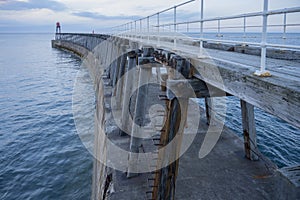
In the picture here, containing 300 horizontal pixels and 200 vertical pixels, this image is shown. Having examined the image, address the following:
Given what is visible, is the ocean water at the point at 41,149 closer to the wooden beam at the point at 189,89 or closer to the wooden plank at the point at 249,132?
the wooden plank at the point at 249,132

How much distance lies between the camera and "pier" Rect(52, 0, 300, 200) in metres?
2.40

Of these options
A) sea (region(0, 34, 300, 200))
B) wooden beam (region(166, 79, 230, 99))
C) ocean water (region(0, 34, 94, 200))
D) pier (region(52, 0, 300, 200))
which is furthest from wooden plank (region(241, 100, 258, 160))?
ocean water (region(0, 34, 94, 200))

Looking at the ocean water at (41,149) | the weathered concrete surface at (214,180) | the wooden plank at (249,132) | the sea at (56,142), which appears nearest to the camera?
the weathered concrete surface at (214,180)

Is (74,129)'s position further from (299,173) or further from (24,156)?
(299,173)

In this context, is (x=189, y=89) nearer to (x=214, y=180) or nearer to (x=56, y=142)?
(x=214, y=180)

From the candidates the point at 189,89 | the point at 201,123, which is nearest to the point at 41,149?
the point at 201,123

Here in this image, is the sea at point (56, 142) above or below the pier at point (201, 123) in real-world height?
below

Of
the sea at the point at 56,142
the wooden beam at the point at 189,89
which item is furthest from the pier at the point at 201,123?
the sea at the point at 56,142

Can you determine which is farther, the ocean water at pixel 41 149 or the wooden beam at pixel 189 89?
the ocean water at pixel 41 149

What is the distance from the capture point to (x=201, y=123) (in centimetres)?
978

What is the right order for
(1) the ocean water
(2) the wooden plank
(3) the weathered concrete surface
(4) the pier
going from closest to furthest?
1. (4) the pier
2. (3) the weathered concrete surface
3. (2) the wooden plank
4. (1) the ocean water

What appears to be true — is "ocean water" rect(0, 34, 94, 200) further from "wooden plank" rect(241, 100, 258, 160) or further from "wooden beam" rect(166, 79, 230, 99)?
"wooden beam" rect(166, 79, 230, 99)

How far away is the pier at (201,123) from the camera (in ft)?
7.87

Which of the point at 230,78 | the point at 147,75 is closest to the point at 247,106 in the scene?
the point at 147,75
